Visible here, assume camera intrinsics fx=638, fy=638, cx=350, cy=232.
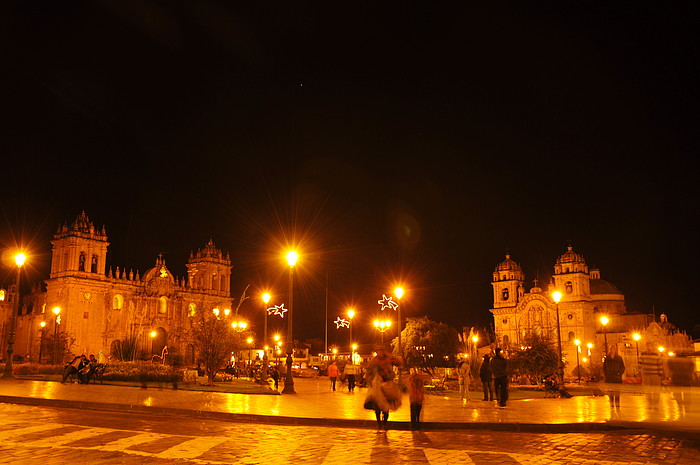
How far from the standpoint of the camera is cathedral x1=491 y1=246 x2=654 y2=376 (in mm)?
87312

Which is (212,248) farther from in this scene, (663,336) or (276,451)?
(276,451)

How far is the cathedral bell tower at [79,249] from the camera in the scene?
71.6 m

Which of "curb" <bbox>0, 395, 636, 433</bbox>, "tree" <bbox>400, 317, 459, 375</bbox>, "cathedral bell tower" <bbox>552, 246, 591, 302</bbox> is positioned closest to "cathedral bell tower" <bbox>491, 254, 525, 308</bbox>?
"cathedral bell tower" <bbox>552, 246, 591, 302</bbox>

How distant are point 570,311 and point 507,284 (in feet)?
37.6

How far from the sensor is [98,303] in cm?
7306

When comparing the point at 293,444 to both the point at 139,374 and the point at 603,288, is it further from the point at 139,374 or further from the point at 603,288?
the point at 603,288

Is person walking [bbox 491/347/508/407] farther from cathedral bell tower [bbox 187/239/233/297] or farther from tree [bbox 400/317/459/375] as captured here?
cathedral bell tower [bbox 187/239/233/297]

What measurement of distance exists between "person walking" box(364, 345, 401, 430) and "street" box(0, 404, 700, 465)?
49 centimetres

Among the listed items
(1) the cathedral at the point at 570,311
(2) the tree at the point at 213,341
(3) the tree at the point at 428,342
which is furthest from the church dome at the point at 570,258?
(2) the tree at the point at 213,341

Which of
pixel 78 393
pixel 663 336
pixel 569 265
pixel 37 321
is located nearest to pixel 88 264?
pixel 37 321

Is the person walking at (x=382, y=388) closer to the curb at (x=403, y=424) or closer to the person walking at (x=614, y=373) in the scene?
the curb at (x=403, y=424)

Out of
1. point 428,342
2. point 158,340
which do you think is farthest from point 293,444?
point 158,340

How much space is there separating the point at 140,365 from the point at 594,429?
2107cm

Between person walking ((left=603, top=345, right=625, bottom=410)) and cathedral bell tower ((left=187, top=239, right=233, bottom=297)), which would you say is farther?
cathedral bell tower ((left=187, top=239, right=233, bottom=297))
